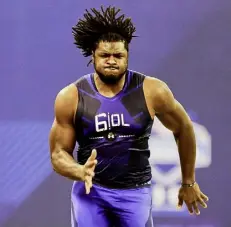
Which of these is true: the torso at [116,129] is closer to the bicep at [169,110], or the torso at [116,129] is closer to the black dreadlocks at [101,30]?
the bicep at [169,110]

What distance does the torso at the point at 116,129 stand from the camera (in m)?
2.44

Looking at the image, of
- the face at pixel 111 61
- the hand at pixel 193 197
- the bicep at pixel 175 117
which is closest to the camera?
the face at pixel 111 61

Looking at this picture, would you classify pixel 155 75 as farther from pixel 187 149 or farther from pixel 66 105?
pixel 66 105

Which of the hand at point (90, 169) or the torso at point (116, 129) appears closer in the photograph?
the hand at point (90, 169)

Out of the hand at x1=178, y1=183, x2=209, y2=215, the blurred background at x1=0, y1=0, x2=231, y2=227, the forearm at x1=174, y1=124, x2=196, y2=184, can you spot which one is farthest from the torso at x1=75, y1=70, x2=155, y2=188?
the blurred background at x1=0, y1=0, x2=231, y2=227

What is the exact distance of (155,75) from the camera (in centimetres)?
381

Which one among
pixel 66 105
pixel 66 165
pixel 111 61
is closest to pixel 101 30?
pixel 111 61

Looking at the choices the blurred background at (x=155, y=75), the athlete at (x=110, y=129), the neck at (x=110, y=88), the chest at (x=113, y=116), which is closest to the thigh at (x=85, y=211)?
the athlete at (x=110, y=129)

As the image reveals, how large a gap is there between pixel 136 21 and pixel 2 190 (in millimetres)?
1354

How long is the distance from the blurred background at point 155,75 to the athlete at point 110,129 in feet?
4.23

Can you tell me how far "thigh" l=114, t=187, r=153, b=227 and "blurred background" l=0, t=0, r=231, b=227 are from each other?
132cm

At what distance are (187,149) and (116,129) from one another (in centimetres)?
36

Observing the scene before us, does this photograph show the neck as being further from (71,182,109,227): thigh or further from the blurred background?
→ the blurred background

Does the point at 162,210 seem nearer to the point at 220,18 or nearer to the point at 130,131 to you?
the point at 220,18
